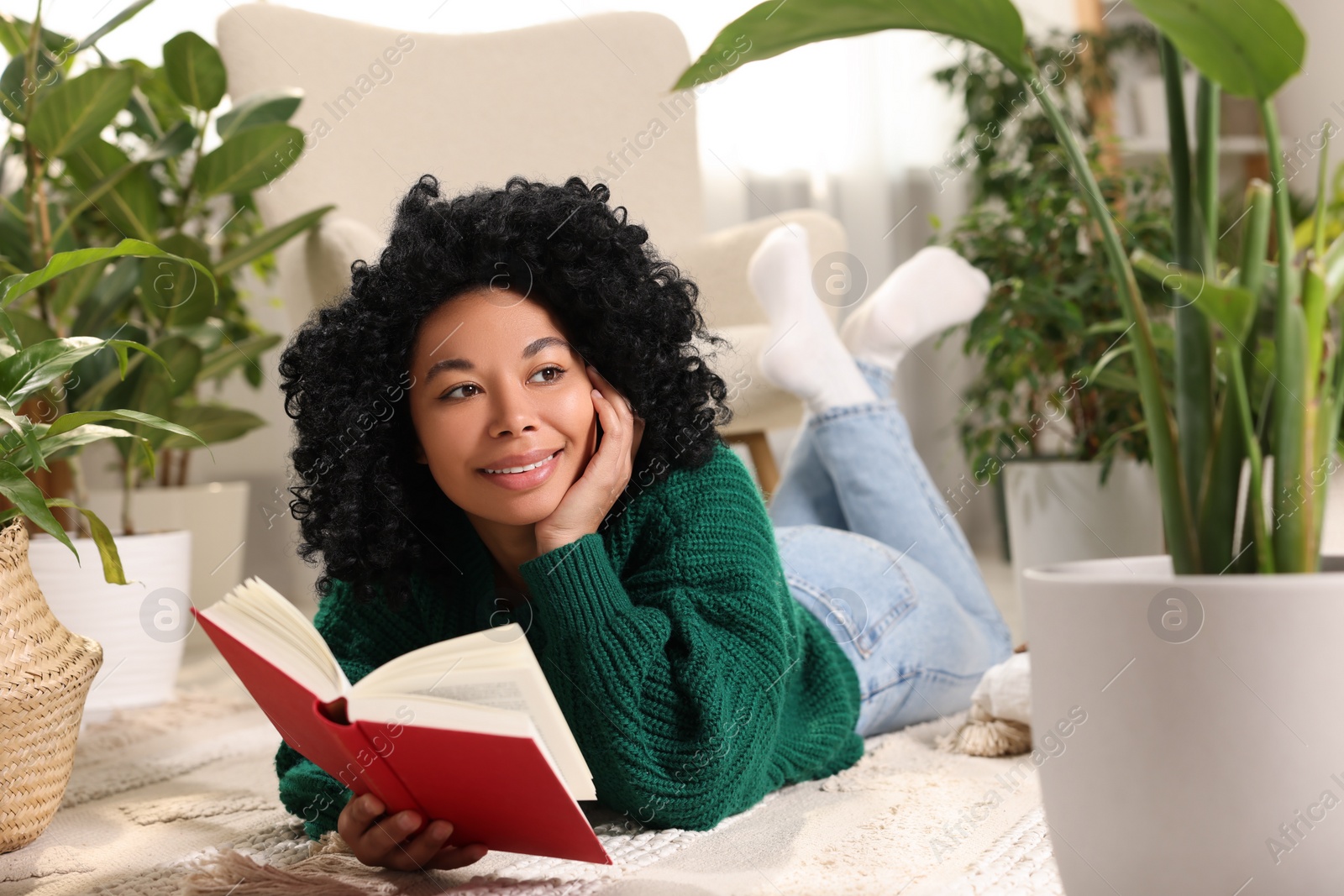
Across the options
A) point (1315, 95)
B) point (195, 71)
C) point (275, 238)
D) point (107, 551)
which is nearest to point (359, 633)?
point (107, 551)

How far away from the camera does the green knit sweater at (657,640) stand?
0.72m

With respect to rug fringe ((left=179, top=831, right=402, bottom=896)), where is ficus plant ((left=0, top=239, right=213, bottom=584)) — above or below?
above

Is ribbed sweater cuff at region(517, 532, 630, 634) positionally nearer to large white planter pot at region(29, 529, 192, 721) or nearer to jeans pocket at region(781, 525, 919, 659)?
jeans pocket at region(781, 525, 919, 659)

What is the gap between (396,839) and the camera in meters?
0.64

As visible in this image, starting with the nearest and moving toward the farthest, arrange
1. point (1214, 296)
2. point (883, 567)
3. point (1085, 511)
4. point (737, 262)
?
point (1214, 296) → point (883, 567) → point (1085, 511) → point (737, 262)

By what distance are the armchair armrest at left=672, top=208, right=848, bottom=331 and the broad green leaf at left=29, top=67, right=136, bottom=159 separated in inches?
30.7

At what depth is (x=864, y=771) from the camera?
93cm

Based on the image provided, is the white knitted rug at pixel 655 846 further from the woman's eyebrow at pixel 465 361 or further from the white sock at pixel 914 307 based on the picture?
the white sock at pixel 914 307

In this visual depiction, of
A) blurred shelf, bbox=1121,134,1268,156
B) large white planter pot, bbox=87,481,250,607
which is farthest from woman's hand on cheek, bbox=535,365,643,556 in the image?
blurred shelf, bbox=1121,134,1268,156

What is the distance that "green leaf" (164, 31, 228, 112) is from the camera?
1.41 m

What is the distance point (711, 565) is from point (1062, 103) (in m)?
2.26

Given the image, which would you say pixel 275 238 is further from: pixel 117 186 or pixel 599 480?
pixel 599 480

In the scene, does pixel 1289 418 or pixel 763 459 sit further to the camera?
pixel 763 459

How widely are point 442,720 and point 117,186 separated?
1.15m
